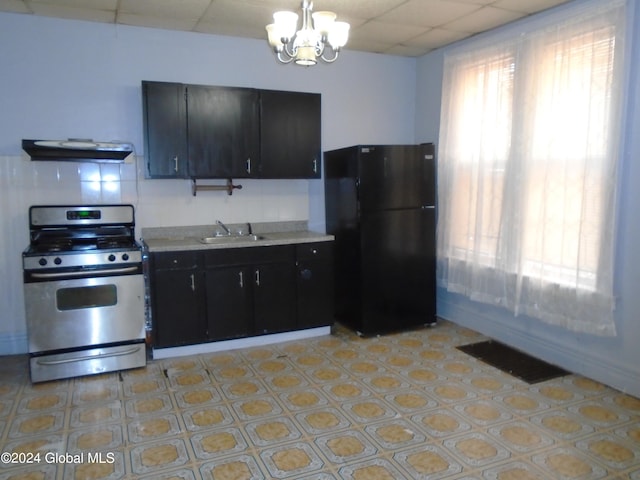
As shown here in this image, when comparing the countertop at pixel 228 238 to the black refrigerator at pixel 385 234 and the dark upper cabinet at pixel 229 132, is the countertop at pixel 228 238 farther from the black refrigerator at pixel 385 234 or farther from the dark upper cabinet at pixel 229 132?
the dark upper cabinet at pixel 229 132

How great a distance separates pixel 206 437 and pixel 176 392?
0.63m

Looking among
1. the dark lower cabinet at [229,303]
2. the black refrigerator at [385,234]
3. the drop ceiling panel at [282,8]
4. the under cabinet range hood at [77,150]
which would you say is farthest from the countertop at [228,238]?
the drop ceiling panel at [282,8]

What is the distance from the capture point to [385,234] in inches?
162

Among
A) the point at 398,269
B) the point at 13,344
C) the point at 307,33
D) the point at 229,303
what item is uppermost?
the point at 307,33

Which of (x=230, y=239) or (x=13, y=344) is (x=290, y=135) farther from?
(x=13, y=344)

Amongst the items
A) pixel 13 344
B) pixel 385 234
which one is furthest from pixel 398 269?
pixel 13 344

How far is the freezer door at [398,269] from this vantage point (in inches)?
161

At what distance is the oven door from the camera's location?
3.20 meters

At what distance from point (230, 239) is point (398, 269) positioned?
1.46 m

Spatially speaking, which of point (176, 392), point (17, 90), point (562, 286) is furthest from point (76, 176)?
point (562, 286)

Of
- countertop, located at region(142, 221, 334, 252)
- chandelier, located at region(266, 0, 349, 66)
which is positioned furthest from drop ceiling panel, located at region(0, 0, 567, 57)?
countertop, located at region(142, 221, 334, 252)

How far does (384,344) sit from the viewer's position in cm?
398

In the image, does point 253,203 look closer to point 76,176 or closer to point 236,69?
point 236,69

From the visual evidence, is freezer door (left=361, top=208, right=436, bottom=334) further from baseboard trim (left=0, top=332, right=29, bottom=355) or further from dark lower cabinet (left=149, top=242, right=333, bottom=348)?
baseboard trim (left=0, top=332, right=29, bottom=355)
